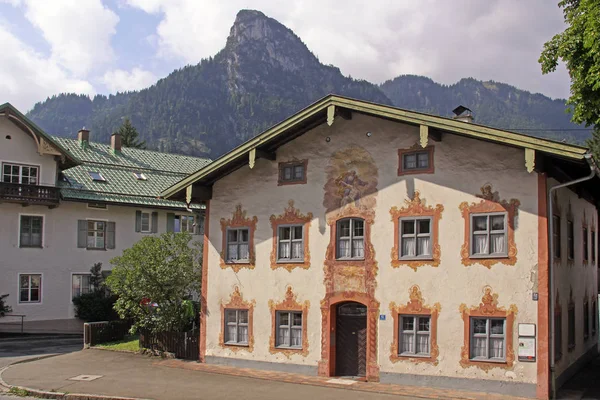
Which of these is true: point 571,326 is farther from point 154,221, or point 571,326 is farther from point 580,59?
point 154,221

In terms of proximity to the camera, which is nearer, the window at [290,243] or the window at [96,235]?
the window at [290,243]

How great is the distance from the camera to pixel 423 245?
829 inches

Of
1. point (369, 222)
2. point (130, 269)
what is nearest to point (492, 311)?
point (369, 222)

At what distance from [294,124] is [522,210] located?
7774 mm

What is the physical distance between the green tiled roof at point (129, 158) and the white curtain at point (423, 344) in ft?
91.8

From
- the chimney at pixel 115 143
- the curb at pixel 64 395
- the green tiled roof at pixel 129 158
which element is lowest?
the curb at pixel 64 395

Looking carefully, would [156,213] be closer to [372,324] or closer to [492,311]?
[372,324]

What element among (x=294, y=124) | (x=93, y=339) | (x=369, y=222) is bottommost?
(x=93, y=339)

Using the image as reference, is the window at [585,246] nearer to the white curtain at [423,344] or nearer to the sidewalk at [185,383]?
the white curtain at [423,344]

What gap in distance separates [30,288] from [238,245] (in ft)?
57.9

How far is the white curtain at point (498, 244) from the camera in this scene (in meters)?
19.7

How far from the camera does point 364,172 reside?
22.1m

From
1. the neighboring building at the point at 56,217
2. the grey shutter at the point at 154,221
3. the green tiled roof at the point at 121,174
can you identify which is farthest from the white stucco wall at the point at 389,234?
the grey shutter at the point at 154,221

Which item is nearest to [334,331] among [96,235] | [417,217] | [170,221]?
[417,217]
